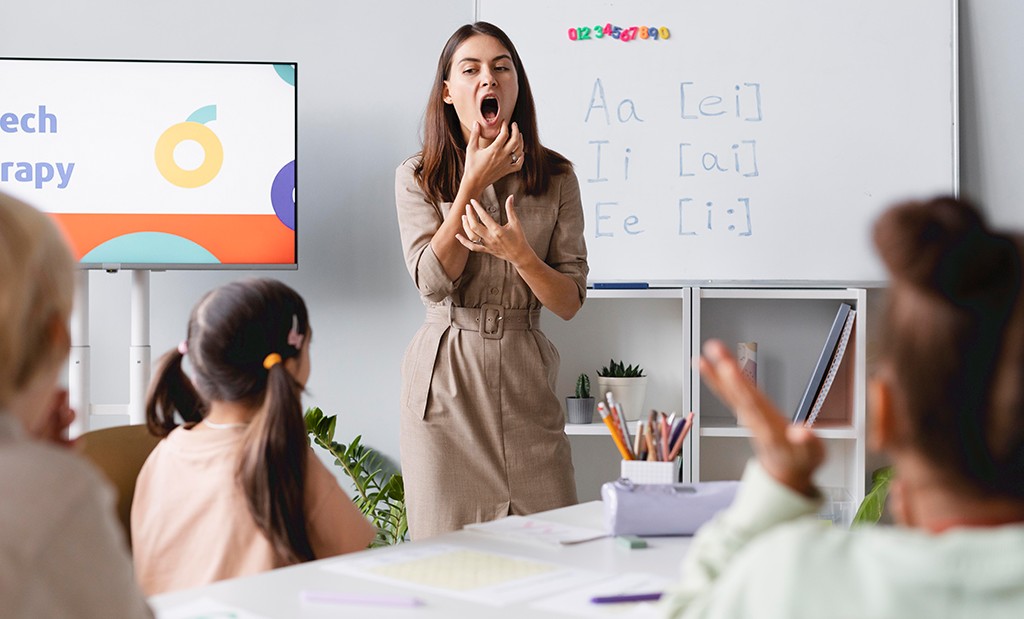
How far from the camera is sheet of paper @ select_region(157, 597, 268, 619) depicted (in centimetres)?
111

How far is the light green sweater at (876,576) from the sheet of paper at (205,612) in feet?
1.67

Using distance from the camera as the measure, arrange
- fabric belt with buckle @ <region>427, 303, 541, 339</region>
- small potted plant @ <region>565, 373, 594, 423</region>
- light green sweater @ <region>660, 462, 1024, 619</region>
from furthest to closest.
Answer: small potted plant @ <region>565, 373, 594, 423</region>, fabric belt with buckle @ <region>427, 303, 541, 339</region>, light green sweater @ <region>660, 462, 1024, 619</region>

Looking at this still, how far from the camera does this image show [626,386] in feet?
9.74

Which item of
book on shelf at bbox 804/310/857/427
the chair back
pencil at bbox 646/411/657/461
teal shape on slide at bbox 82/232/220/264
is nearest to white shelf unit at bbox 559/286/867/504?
book on shelf at bbox 804/310/857/427

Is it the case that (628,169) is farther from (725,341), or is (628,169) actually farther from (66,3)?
(66,3)

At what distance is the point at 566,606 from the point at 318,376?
215cm

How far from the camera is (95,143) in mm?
2787

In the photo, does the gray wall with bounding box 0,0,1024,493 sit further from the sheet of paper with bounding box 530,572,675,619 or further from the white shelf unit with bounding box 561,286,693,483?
the sheet of paper with bounding box 530,572,675,619

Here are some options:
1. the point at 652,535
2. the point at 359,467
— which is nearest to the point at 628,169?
the point at 359,467

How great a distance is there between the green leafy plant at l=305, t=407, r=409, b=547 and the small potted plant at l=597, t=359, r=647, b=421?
0.65 meters

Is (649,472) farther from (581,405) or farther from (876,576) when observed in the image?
(581,405)

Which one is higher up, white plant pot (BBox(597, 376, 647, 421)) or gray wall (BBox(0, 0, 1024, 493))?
gray wall (BBox(0, 0, 1024, 493))

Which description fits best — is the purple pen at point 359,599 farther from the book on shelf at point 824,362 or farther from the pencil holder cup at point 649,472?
the book on shelf at point 824,362

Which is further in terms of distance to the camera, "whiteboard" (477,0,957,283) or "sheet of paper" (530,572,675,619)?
"whiteboard" (477,0,957,283)
